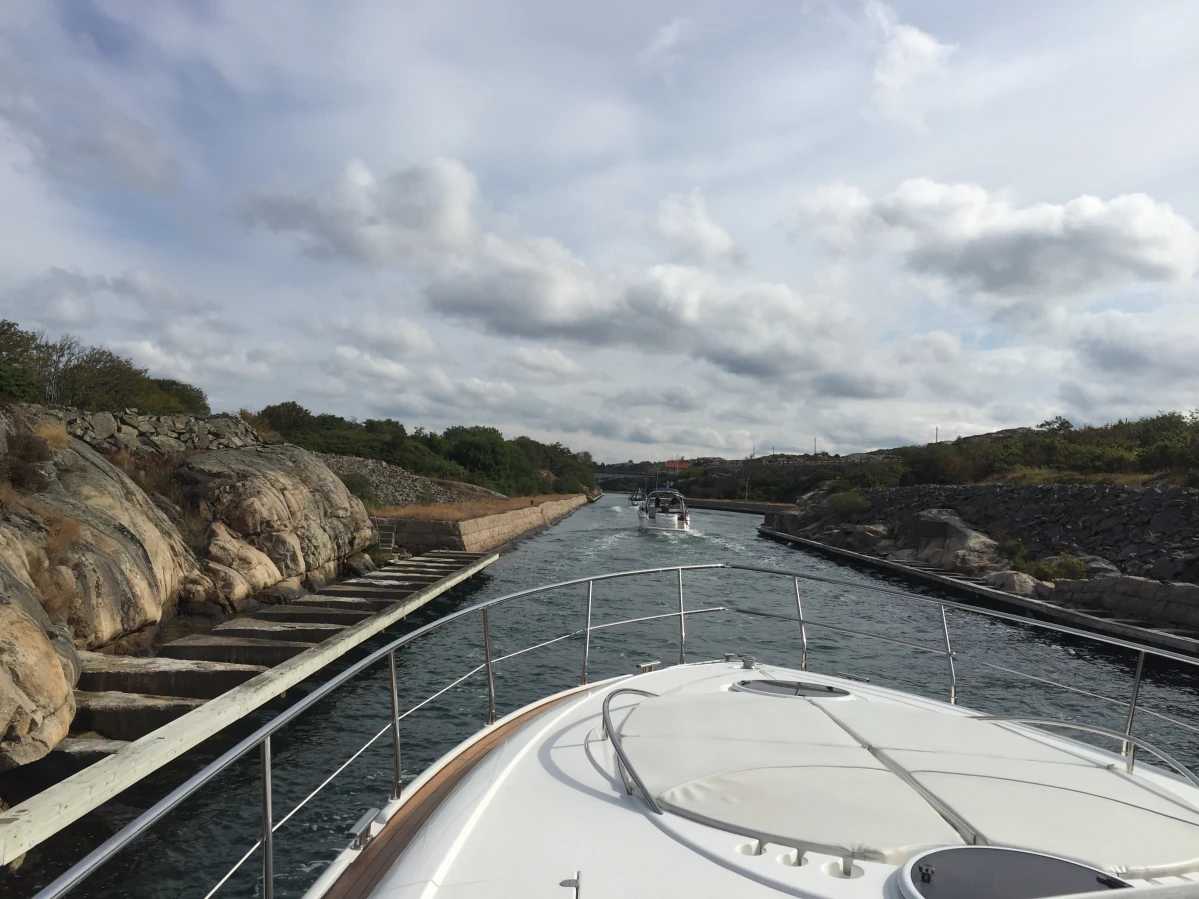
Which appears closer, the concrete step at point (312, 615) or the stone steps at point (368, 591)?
the concrete step at point (312, 615)

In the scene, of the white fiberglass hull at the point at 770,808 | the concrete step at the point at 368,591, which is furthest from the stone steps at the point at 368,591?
the white fiberglass hull at the point at 770,808

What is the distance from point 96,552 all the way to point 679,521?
104ft

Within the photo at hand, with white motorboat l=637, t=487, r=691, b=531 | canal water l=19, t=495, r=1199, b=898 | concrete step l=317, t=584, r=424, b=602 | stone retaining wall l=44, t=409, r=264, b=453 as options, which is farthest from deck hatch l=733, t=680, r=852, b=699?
white motorboat l=637, t=487, r=691, b=531

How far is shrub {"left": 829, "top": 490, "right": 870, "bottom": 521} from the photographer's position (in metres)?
35.8

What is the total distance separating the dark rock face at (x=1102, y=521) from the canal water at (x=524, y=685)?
174 inches

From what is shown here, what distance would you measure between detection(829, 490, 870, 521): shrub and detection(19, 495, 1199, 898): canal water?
1440 cm

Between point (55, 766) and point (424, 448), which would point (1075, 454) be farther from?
point (424, 448)

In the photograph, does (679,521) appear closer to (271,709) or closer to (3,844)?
(271,709)

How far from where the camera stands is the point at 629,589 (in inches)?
714

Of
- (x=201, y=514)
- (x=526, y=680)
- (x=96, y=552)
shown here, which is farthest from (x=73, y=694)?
(x=201, y=514)

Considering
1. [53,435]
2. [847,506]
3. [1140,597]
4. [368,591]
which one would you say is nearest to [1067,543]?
[1140,597]

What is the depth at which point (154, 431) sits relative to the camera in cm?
1634

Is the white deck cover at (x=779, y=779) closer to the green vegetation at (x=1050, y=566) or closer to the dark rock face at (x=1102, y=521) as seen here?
the dark rock face at (x=1102, y=521)

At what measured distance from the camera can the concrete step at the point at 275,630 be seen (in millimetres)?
10188
